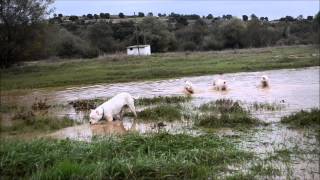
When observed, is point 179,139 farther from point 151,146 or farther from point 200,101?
point 200,101

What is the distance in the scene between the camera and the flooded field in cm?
995

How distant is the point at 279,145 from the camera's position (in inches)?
Result: 427

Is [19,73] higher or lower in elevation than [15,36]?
lower

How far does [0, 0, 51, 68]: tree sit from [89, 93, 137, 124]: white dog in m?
25.3

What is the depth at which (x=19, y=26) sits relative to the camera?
40125mm

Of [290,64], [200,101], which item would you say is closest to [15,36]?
[290,64]

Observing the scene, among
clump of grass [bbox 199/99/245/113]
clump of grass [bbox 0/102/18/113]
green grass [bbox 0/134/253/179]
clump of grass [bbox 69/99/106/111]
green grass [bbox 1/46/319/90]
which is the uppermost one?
green grass [bbox 0/134/253/179]

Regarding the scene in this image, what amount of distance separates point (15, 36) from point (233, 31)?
129 ft

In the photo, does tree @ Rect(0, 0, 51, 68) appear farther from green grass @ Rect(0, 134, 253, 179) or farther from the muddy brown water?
green grass @ Rect(0, 134, 253, 179)

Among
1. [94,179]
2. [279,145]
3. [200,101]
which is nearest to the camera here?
[94,179]

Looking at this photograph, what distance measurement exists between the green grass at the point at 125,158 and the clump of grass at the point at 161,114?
428cm

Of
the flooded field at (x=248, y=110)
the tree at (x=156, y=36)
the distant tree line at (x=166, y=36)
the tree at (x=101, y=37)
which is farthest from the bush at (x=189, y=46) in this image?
the flooded field at (x=248, y=110)

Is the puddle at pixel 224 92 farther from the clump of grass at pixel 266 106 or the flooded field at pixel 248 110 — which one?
the clump of grass at pixel 266 106

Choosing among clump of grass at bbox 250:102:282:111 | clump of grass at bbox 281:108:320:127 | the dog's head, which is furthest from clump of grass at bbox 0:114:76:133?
clump of grass at bbox 281:108:320:127
